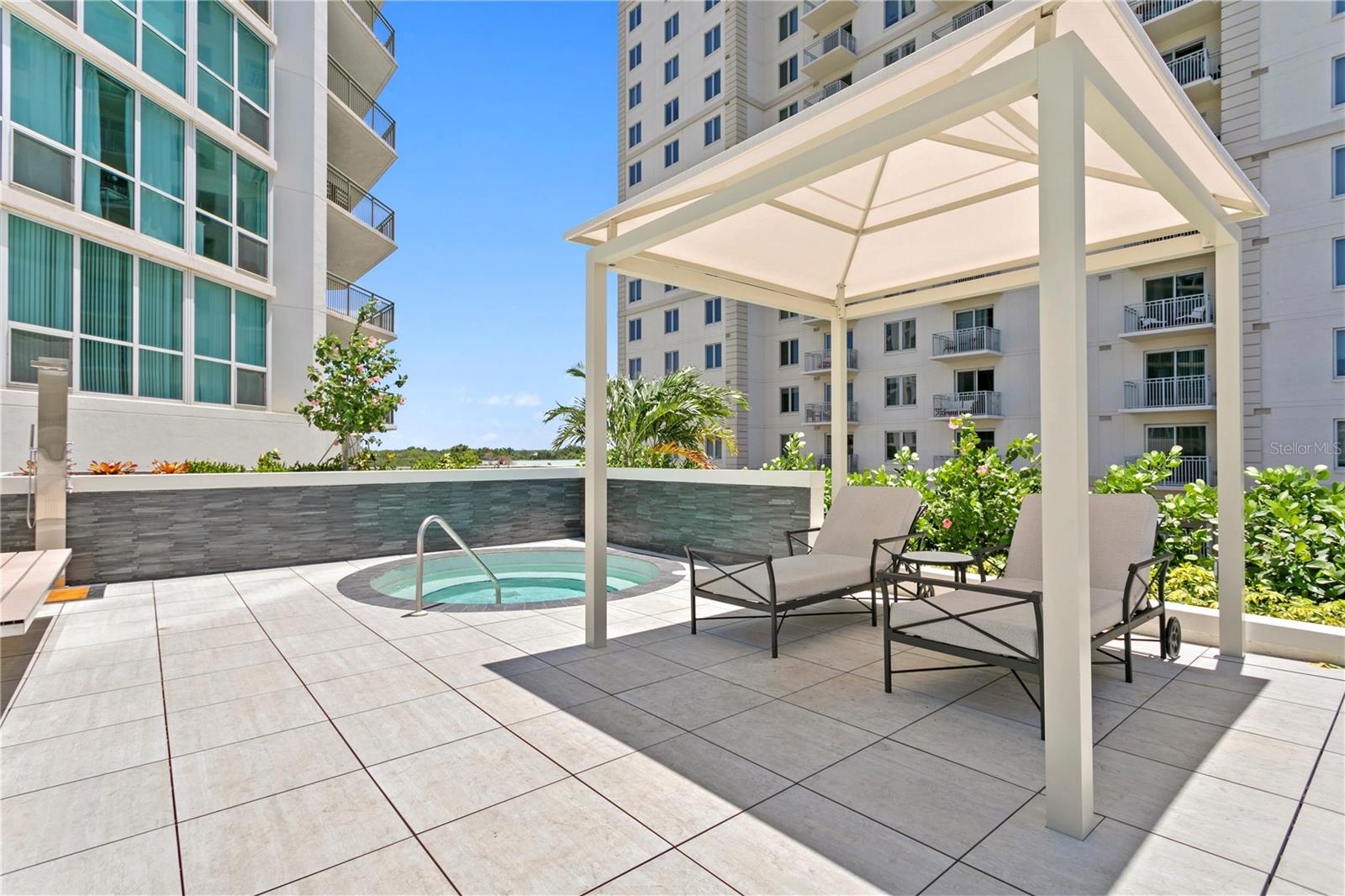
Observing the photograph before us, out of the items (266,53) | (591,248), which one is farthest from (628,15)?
(591,248)

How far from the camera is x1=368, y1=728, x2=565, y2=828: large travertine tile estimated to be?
2.61m

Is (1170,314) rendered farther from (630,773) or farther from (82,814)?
(82,814)

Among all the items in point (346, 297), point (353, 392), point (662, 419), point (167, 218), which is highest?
point (346, 297)

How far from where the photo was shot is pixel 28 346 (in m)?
8.75

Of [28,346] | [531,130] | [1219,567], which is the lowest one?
[1219,567]

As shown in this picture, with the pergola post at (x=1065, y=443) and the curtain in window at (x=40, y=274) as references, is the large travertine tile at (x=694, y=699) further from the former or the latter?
the curtain in window at (x=40, y=274)

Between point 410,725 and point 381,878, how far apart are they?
130 cm

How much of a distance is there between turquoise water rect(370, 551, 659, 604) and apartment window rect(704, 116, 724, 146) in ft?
78.3

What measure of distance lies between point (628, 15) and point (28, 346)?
31420mm

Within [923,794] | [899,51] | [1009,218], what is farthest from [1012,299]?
[923,794]

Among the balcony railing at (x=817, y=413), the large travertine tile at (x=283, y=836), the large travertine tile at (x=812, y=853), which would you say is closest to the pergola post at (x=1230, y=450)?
the large travertine tile at (x=812, y=853)

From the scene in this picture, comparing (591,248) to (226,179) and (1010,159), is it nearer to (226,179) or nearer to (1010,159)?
(1010,159)

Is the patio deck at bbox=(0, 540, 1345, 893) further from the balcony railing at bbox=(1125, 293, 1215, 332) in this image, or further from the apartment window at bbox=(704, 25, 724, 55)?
the apartment window at bbox=(704, 25, 724, 55)

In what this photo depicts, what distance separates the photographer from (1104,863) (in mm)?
2217
